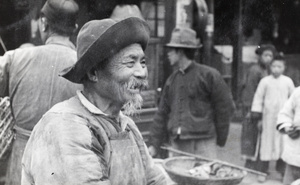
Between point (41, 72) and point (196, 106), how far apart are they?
2.11m

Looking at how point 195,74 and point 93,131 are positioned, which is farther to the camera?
point 195,74

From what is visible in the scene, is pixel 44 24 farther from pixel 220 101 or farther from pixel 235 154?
pixel 235 154

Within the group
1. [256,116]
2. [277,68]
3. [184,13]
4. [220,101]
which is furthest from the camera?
[184,13]

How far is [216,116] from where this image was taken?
4.84 meters

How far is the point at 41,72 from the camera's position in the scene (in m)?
3.13

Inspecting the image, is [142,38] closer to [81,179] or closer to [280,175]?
[81,179]

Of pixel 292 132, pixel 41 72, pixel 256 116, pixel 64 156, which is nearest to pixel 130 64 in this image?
pixel 64 156

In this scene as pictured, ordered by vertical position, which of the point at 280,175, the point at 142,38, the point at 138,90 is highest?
the point at 142,38

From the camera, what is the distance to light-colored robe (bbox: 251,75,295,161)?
590cm

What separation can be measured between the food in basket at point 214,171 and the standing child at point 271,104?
2.70 m

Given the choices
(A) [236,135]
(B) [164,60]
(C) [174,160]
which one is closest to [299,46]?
(A) [236,135]

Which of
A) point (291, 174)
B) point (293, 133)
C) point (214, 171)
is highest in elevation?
point (293, 133)

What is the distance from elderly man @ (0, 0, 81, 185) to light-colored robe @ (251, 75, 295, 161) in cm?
344

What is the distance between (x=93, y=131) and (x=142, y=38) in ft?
1.56
